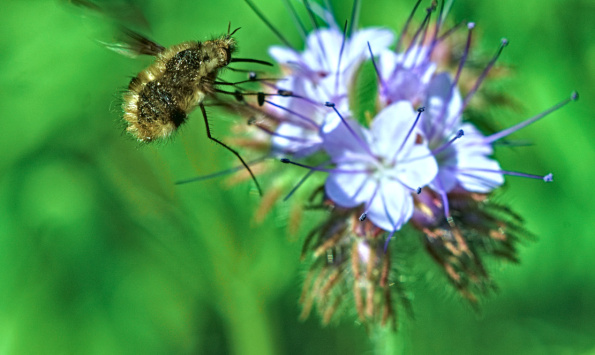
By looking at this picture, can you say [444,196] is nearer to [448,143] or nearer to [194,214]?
[448,143]

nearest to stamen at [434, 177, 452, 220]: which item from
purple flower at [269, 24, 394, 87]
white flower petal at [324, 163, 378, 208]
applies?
white flower petal at [324, 163, 378, 208]

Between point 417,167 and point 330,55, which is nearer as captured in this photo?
point 417,167

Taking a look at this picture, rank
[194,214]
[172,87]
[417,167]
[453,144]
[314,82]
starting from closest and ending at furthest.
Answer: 1. [172,87]
2. [417,167]
3. [453,144]
4. [314,82]
5. [194,214]

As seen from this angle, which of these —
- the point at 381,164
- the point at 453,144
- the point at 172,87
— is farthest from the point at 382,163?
the point at 172,87

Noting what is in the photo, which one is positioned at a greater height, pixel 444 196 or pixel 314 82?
pixel 314 82

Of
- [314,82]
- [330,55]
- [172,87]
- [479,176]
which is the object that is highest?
[330,55]

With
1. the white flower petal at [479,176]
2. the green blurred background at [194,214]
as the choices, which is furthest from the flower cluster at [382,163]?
the green blurred background at [194,214]
